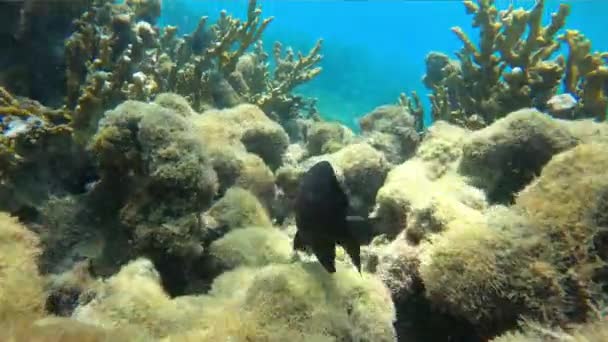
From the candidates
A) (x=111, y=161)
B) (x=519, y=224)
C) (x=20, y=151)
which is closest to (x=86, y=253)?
(x=111, y=161)

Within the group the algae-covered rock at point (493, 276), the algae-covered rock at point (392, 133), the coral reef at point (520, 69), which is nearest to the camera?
the algae-covered rock at point (493, 276)

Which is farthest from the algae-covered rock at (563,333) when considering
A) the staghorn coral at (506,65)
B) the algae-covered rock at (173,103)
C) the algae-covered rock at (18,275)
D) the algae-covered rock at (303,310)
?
the staghorn coral at (506,65)

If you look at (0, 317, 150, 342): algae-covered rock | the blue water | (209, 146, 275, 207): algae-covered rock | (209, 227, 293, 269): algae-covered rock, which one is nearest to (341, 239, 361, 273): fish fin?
(209, 227, 293, 269): algae-covered rock

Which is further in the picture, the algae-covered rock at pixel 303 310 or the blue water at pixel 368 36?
the blue water at pixel 368 36

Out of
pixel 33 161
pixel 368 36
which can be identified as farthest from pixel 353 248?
pixel 368 36

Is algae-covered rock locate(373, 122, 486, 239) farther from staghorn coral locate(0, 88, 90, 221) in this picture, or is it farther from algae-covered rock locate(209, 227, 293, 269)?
staghorn coral locate(0, 88, 90, 221)

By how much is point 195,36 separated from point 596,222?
767 centimetres

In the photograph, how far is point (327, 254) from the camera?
8.00 ft

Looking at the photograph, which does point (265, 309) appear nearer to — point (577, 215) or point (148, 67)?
point (577, 215)

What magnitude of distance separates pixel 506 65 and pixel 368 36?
100235 millimetres

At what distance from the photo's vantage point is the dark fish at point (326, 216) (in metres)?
2.37

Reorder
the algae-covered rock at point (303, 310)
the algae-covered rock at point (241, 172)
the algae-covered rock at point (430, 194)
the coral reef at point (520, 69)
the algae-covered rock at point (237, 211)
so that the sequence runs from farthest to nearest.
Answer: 1. the coral reef at point (520, 69)
2. the algae-covered rock at point (241, 172)
3. the algae-covered rock at point (237, 211)
4. the algae-covered rock at point (430, 194)
5. the algae-covered rock at point (303, 310)

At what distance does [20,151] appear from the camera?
3.38 metres

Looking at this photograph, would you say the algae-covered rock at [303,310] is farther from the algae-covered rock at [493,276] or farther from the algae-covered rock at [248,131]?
the algae-covered rock at [248,131]
